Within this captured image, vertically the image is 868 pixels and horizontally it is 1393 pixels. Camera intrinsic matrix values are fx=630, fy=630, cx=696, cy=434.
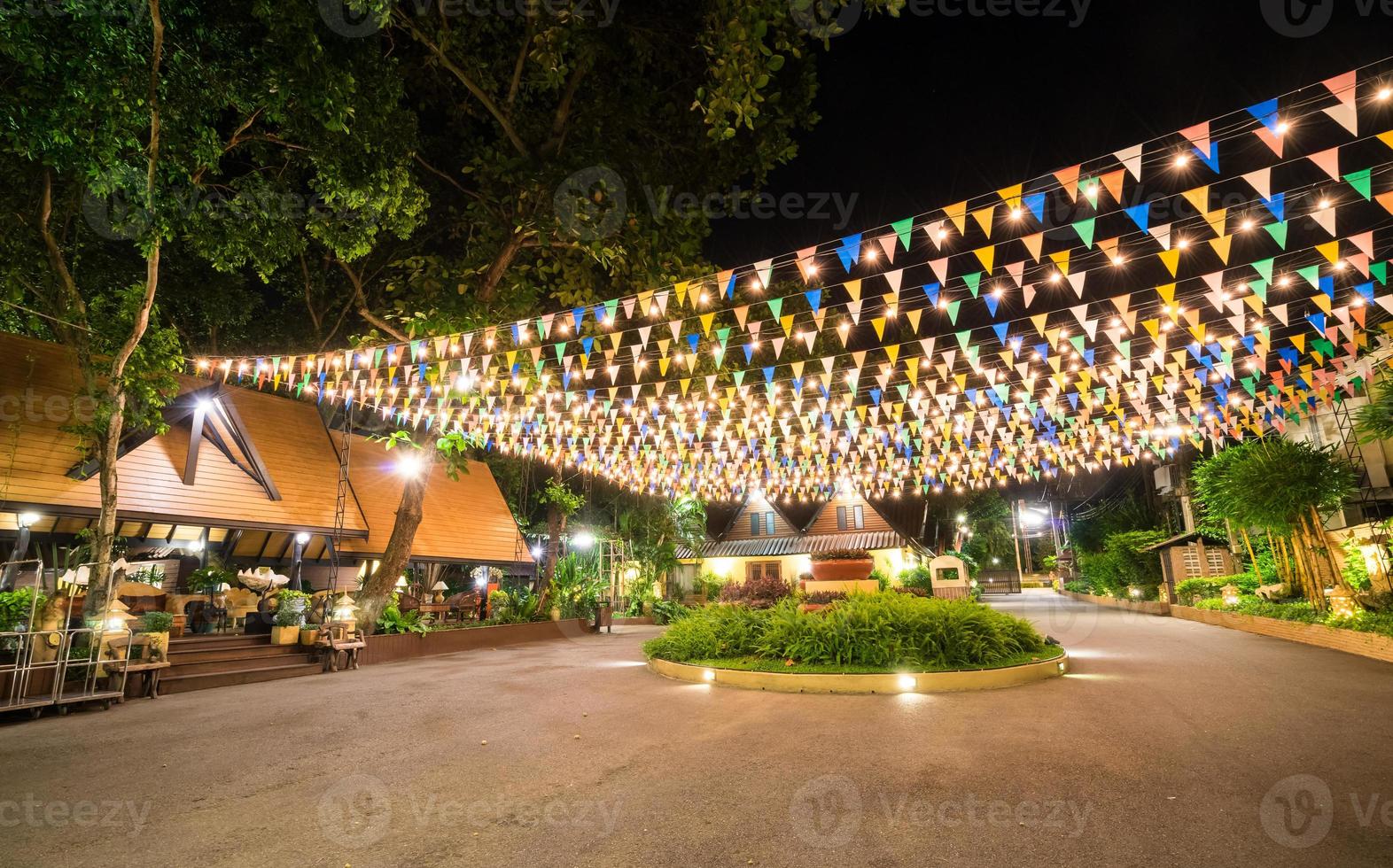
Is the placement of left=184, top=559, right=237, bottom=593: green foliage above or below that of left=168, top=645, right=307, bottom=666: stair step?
above

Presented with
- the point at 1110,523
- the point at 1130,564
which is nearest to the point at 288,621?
the point at 1130,564

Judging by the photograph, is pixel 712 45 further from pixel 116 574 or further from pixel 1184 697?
pixel 116 574

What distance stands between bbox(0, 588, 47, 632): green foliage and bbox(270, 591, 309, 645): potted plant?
3554 mm

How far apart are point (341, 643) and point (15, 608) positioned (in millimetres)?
4465

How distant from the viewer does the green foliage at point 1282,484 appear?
42.7 ft

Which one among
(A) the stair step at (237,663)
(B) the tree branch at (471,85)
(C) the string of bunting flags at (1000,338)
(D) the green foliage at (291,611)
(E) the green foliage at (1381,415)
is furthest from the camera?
(D) the green foliage at (291,611)

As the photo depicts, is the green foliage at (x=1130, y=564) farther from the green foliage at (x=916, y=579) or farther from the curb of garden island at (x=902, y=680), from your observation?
the curb of garden island at (x=902, y=680)

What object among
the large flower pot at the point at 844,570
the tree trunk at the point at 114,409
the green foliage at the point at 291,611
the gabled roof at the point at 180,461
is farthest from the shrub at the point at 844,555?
the tree trunk at the point at 114,409

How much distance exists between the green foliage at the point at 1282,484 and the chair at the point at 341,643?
18.9 m

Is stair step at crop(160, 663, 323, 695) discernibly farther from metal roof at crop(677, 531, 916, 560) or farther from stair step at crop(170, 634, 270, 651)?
metal roof at crop(677, 531, 916, 560)

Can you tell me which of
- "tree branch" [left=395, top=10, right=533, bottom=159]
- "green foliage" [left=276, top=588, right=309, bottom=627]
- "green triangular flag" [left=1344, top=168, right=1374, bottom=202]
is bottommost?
"green foliage" [left=276, top=588, right=309, bottom=627]

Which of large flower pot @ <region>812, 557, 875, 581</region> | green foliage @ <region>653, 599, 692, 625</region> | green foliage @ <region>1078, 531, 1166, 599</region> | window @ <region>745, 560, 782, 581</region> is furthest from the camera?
window @ <region>745, 560, 782, 581</region>

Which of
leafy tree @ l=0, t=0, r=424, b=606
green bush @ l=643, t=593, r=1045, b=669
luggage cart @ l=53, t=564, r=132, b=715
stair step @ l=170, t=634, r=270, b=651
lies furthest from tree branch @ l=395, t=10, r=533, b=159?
stair step @ l=170, t=634, r=270, b=651

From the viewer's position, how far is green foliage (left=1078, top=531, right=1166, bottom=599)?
2553cm
